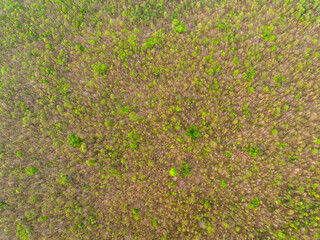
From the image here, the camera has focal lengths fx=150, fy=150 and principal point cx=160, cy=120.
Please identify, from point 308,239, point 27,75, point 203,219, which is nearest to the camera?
point 308,239

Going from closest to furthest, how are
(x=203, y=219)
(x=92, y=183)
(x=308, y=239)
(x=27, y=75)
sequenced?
(x=308, y=239) < (x=203, y=219) < (x=92, y=183) < (x=27, y=75)

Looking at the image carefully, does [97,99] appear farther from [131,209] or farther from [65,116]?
[131,209]

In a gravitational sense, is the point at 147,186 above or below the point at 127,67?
below

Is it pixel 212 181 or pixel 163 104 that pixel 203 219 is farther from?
pixel 163 104

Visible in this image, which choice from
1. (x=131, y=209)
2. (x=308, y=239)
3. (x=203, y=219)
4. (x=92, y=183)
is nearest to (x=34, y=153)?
(x=92, y=183)

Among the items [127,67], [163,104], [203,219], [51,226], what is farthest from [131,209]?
[127,67]

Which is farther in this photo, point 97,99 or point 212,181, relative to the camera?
point 97,99

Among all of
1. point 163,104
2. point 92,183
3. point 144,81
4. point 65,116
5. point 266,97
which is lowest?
point 92,183
